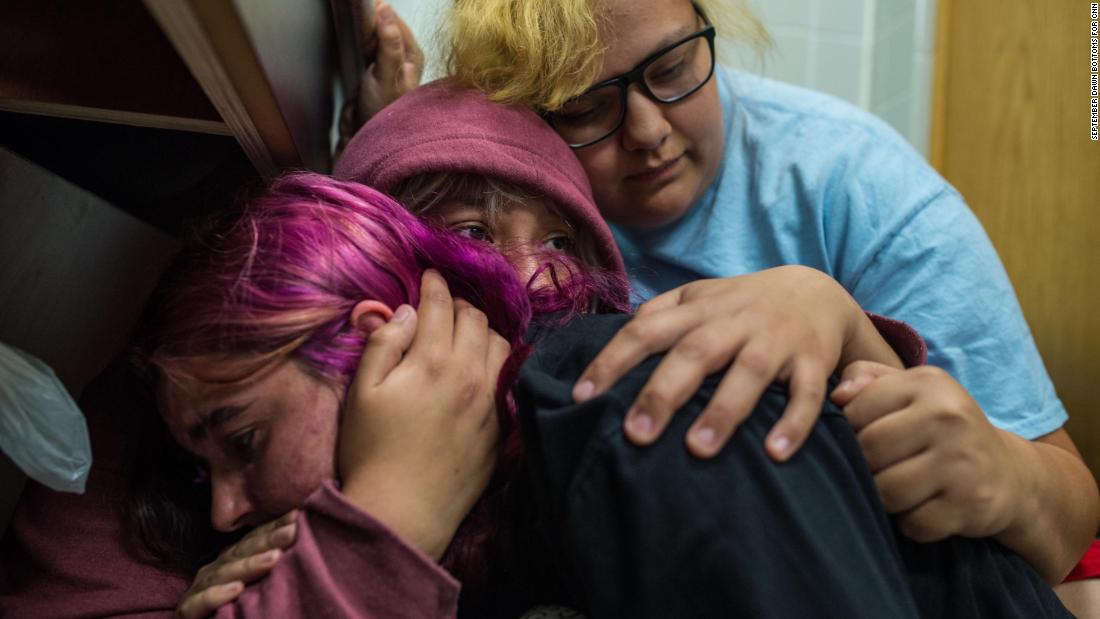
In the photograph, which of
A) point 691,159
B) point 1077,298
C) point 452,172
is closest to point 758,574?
point 452,172

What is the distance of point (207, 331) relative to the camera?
0.76 meters

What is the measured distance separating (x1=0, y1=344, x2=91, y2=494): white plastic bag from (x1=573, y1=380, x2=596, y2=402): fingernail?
0.44 meters

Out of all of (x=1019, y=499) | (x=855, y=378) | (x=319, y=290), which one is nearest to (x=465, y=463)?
(x=319, y=290)

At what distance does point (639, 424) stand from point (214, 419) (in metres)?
0.38

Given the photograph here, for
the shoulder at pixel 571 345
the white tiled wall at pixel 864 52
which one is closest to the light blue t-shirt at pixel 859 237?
the shoulder at pixel 571 345

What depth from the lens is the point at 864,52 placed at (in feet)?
7.01

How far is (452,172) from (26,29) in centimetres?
40

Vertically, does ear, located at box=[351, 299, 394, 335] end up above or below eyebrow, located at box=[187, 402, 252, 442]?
above

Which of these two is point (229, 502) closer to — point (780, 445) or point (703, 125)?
point (780, 445)

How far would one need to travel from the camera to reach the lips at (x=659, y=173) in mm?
1086

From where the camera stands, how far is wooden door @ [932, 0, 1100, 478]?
1617 millimetres

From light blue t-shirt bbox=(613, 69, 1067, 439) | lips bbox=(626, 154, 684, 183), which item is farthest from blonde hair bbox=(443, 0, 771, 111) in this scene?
light blue t-shirt bbox=(613, 69, 1067, 439)

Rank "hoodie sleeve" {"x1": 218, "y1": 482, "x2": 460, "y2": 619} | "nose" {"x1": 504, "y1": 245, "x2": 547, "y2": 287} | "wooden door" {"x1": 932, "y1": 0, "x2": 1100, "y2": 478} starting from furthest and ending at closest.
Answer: "wooden door" {"x1": 932, "y1": 0, "x2": 1100, "y2": 478} → "nose" {"x1": 504, "y1": 245, "x2": 547, "y2": 287} → "hoodie sleeve" {"x1": 218, "y1": 482, "x2": 460, "y2": 619}

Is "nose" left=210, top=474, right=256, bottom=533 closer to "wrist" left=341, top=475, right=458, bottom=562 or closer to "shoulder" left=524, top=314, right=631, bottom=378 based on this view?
"wrist" left=341, top=475, right=458, bottom=562
